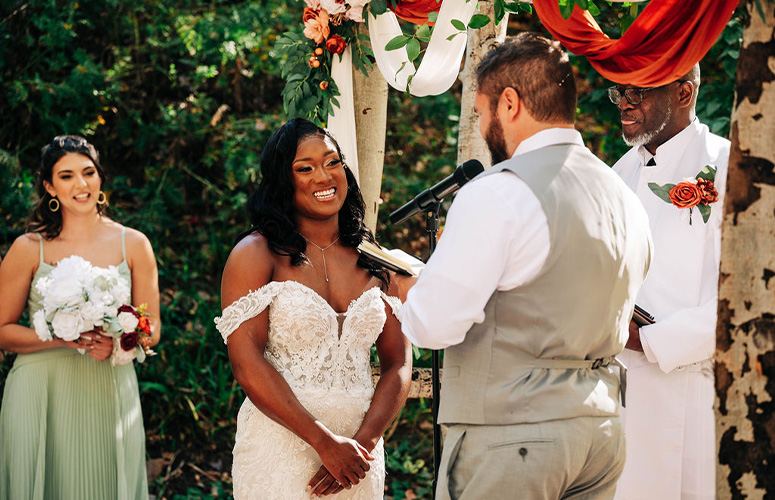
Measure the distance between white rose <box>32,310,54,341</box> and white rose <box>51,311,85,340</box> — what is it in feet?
0.24

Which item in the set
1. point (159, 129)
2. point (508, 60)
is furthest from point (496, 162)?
point (159, 129)

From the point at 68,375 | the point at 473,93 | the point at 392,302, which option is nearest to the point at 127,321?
the point at 68,375

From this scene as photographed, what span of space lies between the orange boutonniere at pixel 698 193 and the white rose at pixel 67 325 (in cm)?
285

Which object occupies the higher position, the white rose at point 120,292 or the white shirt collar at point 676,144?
the white shirt collar at point 676,144

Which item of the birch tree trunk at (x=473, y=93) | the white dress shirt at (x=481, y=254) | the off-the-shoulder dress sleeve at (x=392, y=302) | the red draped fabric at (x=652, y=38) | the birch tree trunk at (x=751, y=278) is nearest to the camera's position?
the birch tree trunk at (x=751, y=278)

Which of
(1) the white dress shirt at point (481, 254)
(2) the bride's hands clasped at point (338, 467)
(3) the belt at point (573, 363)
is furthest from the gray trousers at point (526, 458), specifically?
(2) the bride's hands clasped at point (338, 467)

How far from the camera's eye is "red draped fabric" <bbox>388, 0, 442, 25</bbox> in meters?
4.04

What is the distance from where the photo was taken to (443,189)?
2.82 metres

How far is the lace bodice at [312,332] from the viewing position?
313cm

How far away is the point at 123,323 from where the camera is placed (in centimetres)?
404

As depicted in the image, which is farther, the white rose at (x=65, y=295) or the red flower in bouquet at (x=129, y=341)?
the red flower in bouquet at (x=129, y=341)

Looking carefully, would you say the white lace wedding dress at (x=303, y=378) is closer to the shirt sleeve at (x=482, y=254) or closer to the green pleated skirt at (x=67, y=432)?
the shirt sleeve at (x=482, y=254)

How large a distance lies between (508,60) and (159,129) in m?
5.84

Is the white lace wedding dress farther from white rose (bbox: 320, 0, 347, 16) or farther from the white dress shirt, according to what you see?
white rose (bbox: 320, 0, 347, 16)
